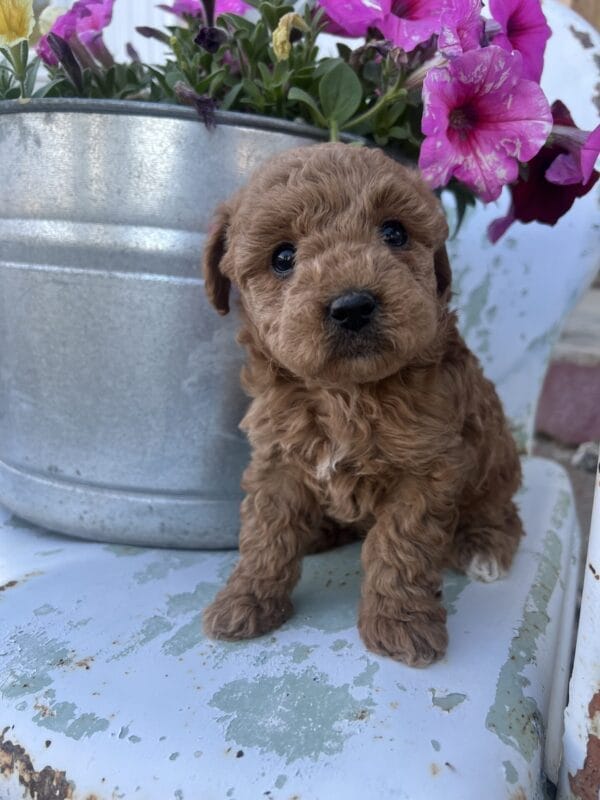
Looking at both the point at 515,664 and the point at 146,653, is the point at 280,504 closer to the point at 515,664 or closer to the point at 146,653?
the point at 146,653

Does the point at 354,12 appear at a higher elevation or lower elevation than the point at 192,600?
higher

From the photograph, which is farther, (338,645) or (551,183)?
(551,183)

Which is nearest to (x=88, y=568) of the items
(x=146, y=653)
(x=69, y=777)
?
(x=146, y=653)

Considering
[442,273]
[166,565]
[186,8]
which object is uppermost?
[186,8]

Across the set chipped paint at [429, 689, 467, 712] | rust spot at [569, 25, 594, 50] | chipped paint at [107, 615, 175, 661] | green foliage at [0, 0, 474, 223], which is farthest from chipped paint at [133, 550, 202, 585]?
rust spot at [569, 25, 594, 50]

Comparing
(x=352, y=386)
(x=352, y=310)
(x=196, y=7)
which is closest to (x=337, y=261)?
(x=352, y=310)

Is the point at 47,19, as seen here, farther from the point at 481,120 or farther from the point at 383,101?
the point at 481,120

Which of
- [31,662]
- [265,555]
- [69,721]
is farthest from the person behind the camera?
[265,555]
